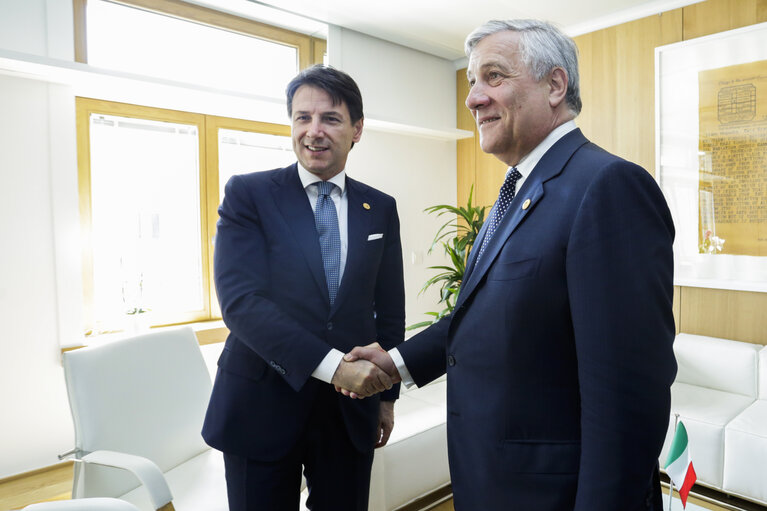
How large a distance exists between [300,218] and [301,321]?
0.28 m

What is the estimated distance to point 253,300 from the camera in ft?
4.27

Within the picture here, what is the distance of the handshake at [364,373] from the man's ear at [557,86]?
0.77 meters

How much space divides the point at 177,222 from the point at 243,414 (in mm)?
2665

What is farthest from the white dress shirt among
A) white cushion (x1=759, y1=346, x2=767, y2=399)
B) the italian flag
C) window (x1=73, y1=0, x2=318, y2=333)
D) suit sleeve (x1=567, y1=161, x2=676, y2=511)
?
white cushion (x1=759, y1=346, x2=767, y2=399)

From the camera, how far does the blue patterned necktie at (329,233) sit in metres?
1.39

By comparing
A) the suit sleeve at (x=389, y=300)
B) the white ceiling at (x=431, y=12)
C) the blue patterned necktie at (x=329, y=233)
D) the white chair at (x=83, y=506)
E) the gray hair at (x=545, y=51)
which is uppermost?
the white ceiling at (x=431, y=12)

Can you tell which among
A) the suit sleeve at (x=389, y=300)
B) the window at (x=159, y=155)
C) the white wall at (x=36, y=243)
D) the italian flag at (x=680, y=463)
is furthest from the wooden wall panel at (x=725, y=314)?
the white wall at (x=36, y=243)

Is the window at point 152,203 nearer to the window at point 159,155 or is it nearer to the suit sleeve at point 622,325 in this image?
the window at point 159,155

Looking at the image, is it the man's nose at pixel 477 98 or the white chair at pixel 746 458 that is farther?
the white chair at pixel 746 458

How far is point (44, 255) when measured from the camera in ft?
9.79

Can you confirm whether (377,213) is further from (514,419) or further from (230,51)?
(230,51)

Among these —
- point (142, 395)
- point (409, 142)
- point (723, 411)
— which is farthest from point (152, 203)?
point (723, 411)

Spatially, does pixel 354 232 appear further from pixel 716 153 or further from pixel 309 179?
pixel 716 153

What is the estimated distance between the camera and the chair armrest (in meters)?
1.42
